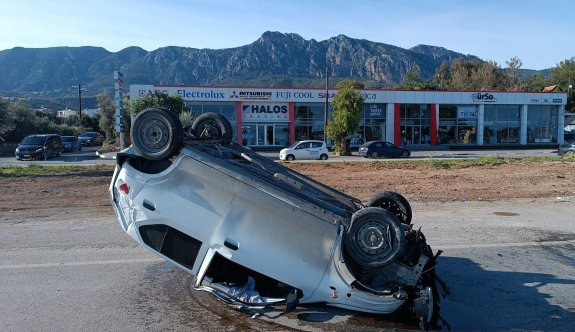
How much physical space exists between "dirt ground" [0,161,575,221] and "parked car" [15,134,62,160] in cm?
1501

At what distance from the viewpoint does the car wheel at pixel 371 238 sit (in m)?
4.25

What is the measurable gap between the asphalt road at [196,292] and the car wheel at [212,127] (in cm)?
177

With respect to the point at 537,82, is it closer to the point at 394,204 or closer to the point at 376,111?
the point at 376,111

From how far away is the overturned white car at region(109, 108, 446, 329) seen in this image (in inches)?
168

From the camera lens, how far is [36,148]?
32.8 m

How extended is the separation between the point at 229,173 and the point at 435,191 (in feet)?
38.1

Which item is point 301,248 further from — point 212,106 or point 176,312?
point 212,106

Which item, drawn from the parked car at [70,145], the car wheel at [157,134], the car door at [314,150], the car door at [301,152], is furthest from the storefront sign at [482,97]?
the car wheel at [157,134]

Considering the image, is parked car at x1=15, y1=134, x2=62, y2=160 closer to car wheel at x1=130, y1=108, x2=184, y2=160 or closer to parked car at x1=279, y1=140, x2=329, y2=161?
parked car at x1=279, y1=140, x2=329, y2=161

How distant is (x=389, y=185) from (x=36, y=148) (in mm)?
26094

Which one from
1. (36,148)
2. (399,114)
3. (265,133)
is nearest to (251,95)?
(265,133)

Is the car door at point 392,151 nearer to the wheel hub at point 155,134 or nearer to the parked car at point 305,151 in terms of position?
the parked car at point 305,151

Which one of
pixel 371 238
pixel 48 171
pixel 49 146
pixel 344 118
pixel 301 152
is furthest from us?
pixel 344 118

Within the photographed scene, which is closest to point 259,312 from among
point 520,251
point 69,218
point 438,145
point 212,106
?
point 520,251
